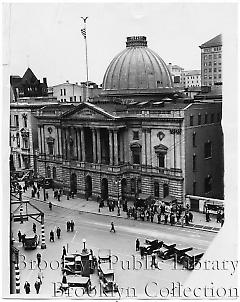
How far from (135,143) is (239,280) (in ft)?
39.0

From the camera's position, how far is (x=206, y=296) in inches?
483

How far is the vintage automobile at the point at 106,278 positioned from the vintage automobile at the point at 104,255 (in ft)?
0.70

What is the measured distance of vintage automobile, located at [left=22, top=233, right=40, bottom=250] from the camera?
17.0 metres

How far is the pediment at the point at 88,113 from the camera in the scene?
23717 mm

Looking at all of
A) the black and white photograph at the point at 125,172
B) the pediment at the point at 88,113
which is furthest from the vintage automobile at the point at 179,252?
the pediment at the point at 88,113

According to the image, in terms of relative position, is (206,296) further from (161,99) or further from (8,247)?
(161,99)

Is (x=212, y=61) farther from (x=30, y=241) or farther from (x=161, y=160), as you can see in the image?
(x=30, y=241)

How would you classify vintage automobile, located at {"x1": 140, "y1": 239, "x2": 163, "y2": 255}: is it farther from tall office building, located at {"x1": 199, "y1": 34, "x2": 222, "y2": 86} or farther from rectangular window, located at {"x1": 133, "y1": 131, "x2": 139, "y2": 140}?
rectangular window, located at {"x1": 133, "y1": 131, "x2": 139, "y2": 140}

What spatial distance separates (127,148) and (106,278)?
9.95 m

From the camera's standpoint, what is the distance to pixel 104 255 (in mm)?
15805

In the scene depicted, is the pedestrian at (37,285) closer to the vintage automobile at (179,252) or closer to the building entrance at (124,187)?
the vintage automobile at (179,252)

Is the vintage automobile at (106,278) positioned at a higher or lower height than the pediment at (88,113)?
lower

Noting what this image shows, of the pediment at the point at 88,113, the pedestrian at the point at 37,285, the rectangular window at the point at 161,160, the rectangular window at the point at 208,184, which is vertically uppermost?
the pediment at the point at 88,113

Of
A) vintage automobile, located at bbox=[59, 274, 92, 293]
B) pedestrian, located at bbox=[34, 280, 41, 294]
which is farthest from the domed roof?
pedestrian, located at bbox=[34, 280, 41, 294]
